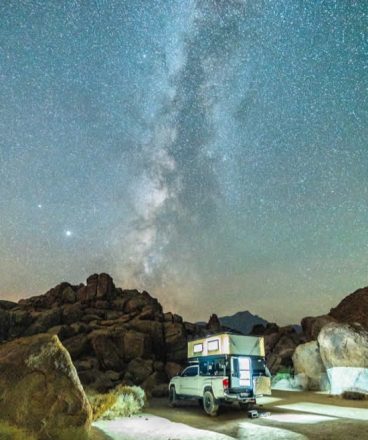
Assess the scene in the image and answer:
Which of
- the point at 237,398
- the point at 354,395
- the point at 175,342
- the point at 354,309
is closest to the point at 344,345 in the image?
the point at 354,395

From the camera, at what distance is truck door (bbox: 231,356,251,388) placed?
554 inches

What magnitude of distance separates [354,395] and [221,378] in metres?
9.11

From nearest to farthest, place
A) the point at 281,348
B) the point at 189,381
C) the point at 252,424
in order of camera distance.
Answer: the point at 252,424 < the point at 189,381 < the point at 281,348

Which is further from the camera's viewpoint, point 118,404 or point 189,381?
point 189,381

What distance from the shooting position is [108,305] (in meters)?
43.8

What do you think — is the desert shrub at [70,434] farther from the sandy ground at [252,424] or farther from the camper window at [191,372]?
the camper window at [191,372]

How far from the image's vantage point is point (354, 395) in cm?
1830

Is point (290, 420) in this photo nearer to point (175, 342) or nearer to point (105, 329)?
point (105, 329)

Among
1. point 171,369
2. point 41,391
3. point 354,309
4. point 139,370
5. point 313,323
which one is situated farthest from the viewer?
point 354,309

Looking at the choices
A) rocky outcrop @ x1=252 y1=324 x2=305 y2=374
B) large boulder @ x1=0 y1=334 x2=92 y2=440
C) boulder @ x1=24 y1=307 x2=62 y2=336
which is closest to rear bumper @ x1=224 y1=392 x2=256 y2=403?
large boulder @ x1=0 y1=334 x2=92 y2=440

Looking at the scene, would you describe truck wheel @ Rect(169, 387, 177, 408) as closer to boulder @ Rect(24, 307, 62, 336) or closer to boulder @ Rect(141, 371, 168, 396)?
boulder @ Rect(141, 371, 168, 396)

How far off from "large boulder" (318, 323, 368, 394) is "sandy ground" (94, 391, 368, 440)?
2983 millimetres

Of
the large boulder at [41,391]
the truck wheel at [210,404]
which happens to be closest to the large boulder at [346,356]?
the truck wheel at [210,404]

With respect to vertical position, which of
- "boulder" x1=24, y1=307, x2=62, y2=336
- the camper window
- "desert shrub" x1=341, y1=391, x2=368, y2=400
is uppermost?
"boulder" x1=24, y1=307, x2=62, y2=336
